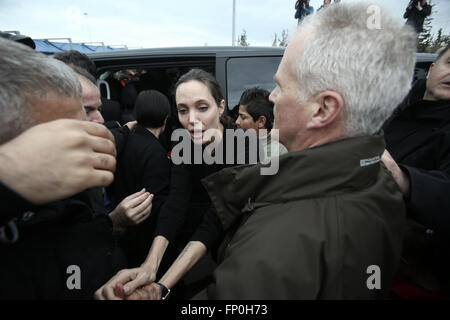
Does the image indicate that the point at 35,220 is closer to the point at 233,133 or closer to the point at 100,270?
the point at 100,270

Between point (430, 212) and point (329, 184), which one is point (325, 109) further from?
point (430, 212)

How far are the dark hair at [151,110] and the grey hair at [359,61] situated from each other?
1441 mm

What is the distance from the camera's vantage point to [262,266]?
69 centimetres

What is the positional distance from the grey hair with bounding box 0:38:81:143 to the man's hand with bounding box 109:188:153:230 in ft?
2.97

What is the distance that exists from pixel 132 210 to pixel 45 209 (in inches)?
28.5

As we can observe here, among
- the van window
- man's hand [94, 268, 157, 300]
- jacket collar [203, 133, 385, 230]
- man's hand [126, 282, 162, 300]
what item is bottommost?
man's hand [126, 282, 162, 300]

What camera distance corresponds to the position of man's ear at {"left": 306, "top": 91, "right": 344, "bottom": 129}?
0.87 metres

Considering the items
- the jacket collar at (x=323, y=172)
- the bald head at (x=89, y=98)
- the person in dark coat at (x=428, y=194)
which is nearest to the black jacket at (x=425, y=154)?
the person in dark coat at (x=428, y=194)

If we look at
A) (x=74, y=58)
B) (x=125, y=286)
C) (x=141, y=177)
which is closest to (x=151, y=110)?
(x=141, y=177)

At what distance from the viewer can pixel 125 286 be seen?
115 cm

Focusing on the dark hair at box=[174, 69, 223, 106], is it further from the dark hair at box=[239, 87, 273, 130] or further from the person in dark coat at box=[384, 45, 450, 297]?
the person in dark coat at box=[384, 45, 450, 297]

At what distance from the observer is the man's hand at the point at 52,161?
0.61 meters

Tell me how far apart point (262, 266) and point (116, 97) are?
11.5ft

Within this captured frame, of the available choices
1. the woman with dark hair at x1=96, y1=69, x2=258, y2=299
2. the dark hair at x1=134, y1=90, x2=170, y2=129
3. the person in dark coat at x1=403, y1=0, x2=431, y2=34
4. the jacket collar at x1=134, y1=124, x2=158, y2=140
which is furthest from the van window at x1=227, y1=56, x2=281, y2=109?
the person in dark coat at x1=403, y1=0, x2=431, y2=34
